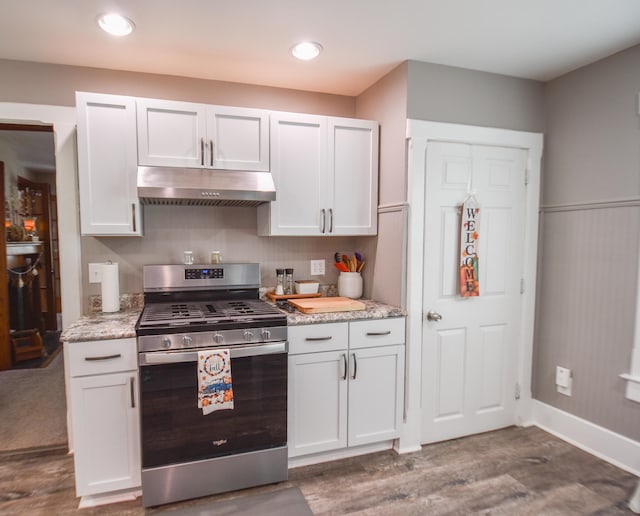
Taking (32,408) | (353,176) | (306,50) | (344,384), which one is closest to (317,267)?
(353,176)

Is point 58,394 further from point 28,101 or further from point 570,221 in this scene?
Result: point 570,221

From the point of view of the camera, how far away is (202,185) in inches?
89.7

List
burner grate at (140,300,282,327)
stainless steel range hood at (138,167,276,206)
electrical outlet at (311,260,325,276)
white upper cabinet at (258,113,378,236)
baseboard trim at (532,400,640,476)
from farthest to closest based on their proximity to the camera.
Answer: electrical outlet at (311,260,325,276) < white upper cabinet at (258,113,378,236) < baseboard trim at (532,400,640,476) < stainless steel range hood at (138,167,276,206) < burner grate at (140,300,282,327)

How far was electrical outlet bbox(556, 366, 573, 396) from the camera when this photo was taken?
8.79 feet

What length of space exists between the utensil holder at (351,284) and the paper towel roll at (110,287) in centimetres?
149

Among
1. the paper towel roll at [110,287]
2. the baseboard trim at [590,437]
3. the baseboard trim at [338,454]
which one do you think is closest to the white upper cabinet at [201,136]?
the paper towel roll at [110,287]

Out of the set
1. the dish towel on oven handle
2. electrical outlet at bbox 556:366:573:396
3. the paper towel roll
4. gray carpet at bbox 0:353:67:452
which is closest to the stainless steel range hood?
the paper towel roll

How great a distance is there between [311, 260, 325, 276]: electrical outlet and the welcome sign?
3.31 feet

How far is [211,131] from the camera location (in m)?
2.39

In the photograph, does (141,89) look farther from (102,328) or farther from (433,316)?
(433,316)

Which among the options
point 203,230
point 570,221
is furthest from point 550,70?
point 203,230

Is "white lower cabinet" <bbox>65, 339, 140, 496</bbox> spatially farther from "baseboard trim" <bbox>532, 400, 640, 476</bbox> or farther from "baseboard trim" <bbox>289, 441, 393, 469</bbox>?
"baseboard trim" <bbox>532, 400, 640, 476</bbox>

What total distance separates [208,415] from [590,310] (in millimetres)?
2427

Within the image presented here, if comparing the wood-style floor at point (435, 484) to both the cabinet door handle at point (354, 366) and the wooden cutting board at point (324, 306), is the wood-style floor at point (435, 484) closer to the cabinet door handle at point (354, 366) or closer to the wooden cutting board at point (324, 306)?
the cabinet door handle at point (354, 366)
